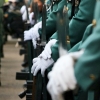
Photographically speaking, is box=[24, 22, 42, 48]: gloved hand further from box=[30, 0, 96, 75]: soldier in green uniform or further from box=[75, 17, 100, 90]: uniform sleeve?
box=[75, 17, 100, 90]: uniform sleeve

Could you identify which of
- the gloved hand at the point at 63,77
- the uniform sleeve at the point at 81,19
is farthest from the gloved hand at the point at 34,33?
the gloved hand at the point at 63,77

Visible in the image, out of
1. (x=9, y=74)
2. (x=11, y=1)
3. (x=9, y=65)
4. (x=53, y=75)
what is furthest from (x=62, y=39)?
(x=11, y=1)

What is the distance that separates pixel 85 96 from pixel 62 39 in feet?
2.66

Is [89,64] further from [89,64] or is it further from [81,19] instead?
[81,19]

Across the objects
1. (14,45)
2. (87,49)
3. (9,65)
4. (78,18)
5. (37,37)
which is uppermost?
(87,49)

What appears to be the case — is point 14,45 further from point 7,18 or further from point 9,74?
point 9,74

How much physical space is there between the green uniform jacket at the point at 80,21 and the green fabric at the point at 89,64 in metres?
1.46

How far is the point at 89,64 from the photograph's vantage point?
118 inches

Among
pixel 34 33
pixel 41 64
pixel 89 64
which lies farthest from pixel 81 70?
pixel 34 33

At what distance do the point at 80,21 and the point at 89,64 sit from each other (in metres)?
1.80

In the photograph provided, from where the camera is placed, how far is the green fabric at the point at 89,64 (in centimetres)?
301

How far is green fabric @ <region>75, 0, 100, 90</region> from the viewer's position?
3006mm

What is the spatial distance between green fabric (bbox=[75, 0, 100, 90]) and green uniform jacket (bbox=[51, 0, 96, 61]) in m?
1.46

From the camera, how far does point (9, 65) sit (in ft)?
41.0
